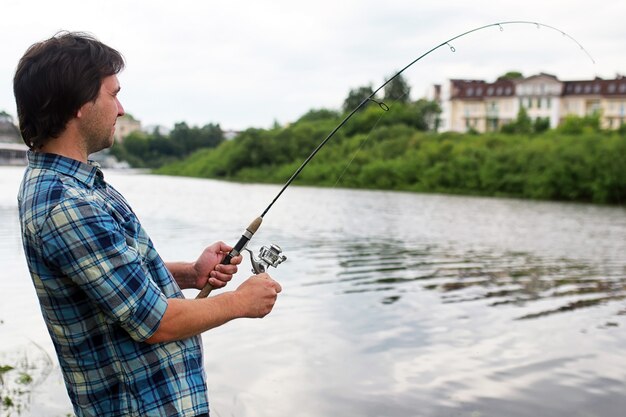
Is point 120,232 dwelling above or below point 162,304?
above

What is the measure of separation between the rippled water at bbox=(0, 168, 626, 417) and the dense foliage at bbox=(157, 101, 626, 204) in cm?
1982

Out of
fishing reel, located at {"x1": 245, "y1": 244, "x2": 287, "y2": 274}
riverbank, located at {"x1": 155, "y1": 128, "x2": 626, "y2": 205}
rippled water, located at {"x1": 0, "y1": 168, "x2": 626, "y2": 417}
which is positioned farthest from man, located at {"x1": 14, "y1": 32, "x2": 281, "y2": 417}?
riverbank, located at {"x1": 155, "y1": 128, "x2": 626, "y2": 205}

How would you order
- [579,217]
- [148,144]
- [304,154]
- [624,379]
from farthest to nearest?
[148,144]
[304,154]
[579,217]
[624,379]

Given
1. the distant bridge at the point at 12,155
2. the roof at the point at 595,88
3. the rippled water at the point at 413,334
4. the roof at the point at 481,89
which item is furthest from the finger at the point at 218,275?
the distant bridge at the point at 12,155

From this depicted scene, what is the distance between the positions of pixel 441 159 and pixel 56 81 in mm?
59835

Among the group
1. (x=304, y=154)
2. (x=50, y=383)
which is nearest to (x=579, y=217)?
(x=50, y=383)

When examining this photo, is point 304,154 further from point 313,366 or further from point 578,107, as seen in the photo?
point 313,366

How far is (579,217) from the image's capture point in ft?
101

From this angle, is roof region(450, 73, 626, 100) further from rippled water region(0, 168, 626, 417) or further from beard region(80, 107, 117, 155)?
beard region(80, 107, 117, 155)

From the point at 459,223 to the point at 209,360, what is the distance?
64.5ft

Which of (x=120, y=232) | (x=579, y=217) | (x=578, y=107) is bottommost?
(x=579, y=217)

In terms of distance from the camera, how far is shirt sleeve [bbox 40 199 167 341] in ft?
6.26

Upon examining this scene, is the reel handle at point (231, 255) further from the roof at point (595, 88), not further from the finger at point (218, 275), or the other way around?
the roof at point (595, 88)

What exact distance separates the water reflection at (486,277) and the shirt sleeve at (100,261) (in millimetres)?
8143
